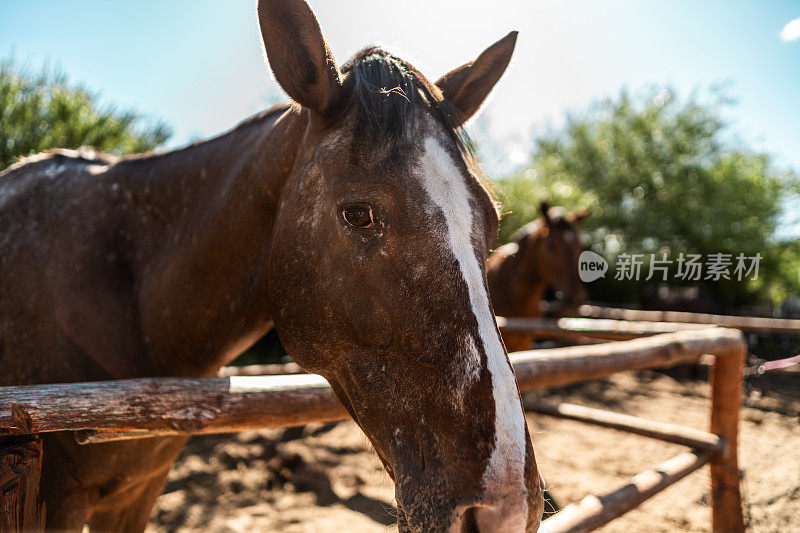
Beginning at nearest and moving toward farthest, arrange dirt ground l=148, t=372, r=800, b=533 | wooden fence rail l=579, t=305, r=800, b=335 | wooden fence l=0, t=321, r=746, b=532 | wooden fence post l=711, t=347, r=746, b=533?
1. wooden fence l=0, t=321, r=746, b=532
2. wooden fence post l=711, t=347, r=746, b=533
3. dirt ground l=148, t=372, r=800, b=533
4. wooden fence rail l=579, t=305, r=800, b=335

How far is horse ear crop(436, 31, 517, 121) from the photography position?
1653mm

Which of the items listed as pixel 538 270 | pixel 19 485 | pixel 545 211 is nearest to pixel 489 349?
pixel 19 485

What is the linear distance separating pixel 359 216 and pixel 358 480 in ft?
12.4

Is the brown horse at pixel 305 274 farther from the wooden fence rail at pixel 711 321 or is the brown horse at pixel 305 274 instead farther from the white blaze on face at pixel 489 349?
the wooden fence rail at pixel 711 321

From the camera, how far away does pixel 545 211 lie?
23.0 ft

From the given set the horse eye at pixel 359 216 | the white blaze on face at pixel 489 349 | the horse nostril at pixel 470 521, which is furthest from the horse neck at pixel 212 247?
the horse nostril at pixel 470 521

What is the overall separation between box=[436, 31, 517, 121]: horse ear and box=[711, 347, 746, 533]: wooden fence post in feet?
8.84

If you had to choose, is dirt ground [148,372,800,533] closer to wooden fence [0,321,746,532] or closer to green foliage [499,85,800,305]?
wooden fence [0,321,746,532]

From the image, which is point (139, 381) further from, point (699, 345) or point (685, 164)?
point (685, 164)

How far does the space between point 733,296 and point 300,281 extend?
57.5ft

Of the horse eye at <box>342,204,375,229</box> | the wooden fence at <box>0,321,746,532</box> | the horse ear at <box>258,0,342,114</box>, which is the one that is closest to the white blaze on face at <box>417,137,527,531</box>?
the horse eye at <box>342,204,375,229</box>

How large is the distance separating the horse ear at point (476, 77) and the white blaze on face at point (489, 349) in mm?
539

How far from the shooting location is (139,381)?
1209 mm

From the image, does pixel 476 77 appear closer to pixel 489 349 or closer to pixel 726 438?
pixel 489 349
